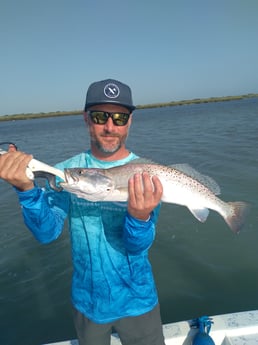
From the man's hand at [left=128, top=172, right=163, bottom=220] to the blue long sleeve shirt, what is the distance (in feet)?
0.64

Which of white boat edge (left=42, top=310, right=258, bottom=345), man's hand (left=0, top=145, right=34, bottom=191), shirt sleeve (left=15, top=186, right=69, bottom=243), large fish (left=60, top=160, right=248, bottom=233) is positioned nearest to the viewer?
man's hand (left=0, top=145, right=34, bottom=191)

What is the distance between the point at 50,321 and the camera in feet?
18.6

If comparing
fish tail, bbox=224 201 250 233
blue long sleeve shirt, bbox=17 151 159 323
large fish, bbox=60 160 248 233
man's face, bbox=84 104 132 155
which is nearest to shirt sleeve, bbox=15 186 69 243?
blue long sleeve shirt, bbox=17 151 159 323

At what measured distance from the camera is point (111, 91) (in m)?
3.06

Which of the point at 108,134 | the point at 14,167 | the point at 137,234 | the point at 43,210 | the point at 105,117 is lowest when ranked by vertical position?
the point at 137,234

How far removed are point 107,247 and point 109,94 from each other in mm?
1656

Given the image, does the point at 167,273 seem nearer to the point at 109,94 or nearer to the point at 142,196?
the point at 142,196

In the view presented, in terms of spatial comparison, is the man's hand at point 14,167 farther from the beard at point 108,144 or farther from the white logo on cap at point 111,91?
the white logo on cap at point 111,91

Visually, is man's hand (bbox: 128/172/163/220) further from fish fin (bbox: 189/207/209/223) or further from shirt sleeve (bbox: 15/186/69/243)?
fish fin (bbox: 189/207/209/223)

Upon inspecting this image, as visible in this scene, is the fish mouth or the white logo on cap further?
the white logo on cap

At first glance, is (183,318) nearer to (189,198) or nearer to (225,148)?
(189,198)

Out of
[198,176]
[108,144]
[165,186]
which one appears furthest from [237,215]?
[108,144]

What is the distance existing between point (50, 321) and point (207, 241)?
14.8 feet

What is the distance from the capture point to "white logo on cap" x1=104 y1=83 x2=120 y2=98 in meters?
3.06
